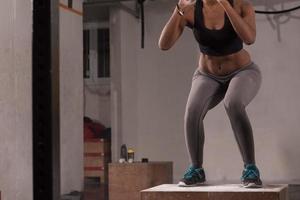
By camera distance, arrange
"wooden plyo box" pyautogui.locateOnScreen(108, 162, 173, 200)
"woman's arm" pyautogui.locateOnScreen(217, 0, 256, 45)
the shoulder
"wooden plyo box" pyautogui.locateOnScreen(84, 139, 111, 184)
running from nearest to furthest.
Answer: "woman's arm" pyautogui.locateOnScreen(217, 0, 256, 45) → the shoulder → "wooden plyo box" pyautogui.locateOnScreen(108, 162, 173, 200) → "wooden plyo box" pyautogui.locateOnScreen(84, 139, 111, 184)

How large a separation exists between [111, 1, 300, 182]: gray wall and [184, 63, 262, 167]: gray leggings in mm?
3287

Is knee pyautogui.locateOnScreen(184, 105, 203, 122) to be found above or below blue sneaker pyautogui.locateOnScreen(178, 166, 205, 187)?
above

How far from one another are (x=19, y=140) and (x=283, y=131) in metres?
2.98

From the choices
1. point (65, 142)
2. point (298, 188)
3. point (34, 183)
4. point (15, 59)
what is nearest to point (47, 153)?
point (34, 183)

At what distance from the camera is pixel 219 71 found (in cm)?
223

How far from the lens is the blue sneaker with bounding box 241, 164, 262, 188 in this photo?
2.11m

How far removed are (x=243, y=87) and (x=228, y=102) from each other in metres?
0.09

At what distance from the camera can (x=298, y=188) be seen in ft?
17.9

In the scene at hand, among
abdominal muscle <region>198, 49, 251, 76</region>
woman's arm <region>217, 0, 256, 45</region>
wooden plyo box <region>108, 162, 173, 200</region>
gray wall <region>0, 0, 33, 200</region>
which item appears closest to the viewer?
woman's arm <region>217, 0, 256, 45</region>

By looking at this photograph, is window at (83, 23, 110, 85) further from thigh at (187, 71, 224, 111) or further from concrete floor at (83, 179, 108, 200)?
thigh at (187, 71, 224, 111)

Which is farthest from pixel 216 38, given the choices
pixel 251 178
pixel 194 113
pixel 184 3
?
pixel 251 178

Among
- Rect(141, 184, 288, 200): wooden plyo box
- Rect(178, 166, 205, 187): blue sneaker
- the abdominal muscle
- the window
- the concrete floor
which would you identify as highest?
the window

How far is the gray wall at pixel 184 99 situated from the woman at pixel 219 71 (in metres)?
3.30

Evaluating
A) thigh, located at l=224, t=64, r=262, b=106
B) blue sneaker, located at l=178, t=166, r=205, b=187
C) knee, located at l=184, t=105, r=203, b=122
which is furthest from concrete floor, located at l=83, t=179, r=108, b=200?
thigh, located at l=224, t=64, r=262, b=106
